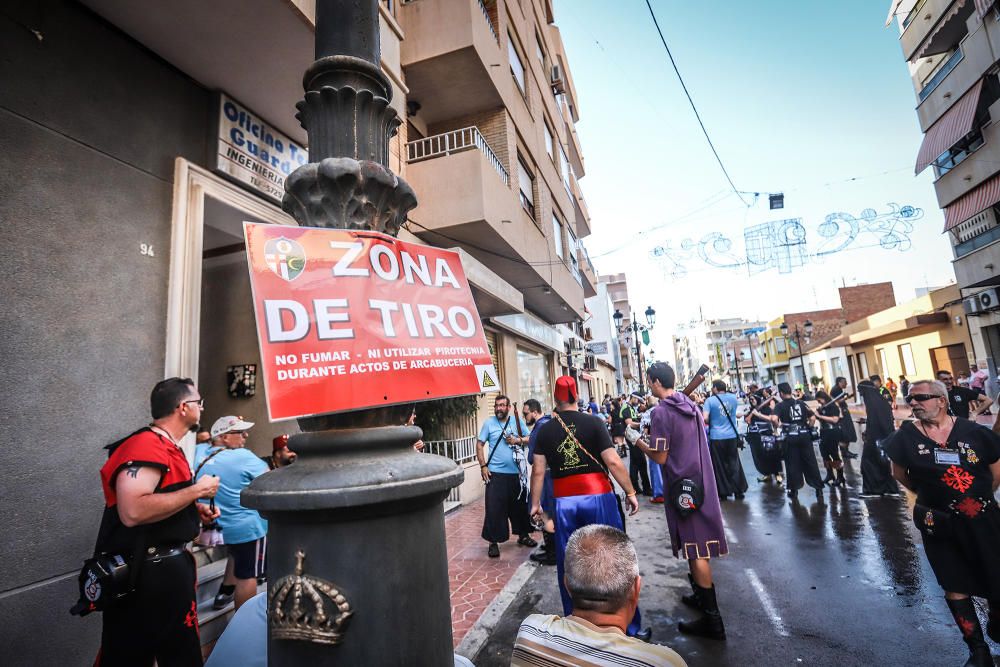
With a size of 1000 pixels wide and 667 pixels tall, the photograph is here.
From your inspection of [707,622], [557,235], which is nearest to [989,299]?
[557,235]

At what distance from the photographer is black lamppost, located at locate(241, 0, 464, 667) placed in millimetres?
1192

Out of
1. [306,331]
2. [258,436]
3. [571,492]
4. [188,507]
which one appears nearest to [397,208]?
[306,331]

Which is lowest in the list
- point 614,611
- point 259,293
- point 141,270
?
point 614,611

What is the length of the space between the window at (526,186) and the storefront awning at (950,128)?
50.1ft

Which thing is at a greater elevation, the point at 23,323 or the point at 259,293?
the point at 23,323

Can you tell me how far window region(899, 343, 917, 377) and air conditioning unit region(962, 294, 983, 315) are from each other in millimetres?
9145

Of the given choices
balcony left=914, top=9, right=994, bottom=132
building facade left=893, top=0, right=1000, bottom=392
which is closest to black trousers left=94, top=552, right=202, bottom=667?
building facade left=893, top=0, right=1000, bottom=392

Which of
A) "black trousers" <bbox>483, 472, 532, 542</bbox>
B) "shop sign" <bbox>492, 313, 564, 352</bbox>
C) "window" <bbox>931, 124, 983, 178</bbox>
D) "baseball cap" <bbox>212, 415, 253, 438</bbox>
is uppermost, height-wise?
"window" <bbox>931, 124, 983, 178</bbox>

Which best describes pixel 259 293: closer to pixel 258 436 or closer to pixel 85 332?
pixel 85 332

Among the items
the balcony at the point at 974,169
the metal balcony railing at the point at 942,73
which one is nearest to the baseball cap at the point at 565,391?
the balcony at the point at 974,169

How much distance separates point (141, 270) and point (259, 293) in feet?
10.7

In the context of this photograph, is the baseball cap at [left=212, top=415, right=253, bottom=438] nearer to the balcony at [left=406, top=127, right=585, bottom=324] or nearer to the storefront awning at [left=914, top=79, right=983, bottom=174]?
the balcony at [left=406, top=127, right=585, bottom=324]

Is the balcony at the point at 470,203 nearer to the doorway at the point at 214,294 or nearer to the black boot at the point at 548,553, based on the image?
the doorway at the point at 214,294

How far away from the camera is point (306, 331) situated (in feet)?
4.70
